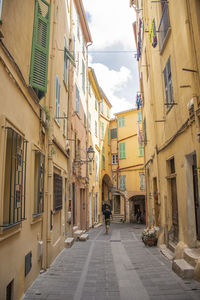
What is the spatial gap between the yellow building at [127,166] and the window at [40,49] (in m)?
20.7

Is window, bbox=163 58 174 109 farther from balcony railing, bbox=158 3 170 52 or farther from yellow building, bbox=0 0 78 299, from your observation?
yellow building, bbox=0 0 78 299

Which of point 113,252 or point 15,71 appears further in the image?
point 113,252

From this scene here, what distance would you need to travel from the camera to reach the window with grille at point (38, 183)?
6.09 metres

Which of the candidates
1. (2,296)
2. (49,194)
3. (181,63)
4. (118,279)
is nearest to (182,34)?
(181,63)

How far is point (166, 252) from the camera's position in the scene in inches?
315

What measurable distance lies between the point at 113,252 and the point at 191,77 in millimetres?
6344

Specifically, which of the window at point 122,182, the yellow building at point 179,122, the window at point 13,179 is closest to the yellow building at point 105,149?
the window at point 122,182

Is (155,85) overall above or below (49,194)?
above

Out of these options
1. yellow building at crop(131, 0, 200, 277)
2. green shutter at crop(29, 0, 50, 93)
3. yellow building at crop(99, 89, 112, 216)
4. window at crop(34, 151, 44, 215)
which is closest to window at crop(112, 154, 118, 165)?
yellow building at crop(99, 89, 112, 216)

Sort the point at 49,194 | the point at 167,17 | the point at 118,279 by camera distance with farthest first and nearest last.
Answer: the point at 167,17, the point at 49,194, the point at 118,279

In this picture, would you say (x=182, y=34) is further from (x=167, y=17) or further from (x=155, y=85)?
(x=155, y=85)

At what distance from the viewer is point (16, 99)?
459 centimetres

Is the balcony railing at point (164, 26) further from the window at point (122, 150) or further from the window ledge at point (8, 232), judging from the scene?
the window at point (122, 150)

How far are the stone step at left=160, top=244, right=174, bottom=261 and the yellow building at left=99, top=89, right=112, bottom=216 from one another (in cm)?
1783
